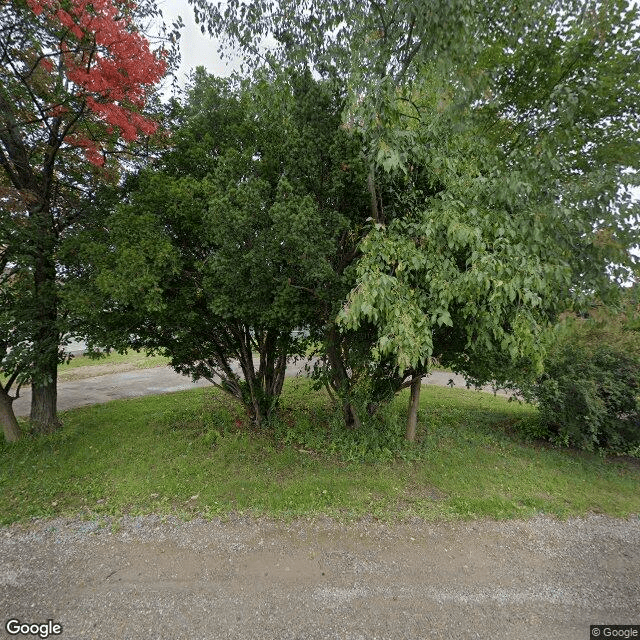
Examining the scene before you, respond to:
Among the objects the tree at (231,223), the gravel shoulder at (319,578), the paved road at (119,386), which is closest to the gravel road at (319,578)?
the gravel shoulder at (319,578)

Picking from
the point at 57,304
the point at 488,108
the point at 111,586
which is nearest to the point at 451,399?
the point at 488,108

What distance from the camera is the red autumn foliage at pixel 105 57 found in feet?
13.0

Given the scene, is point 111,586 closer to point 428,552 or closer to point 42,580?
point 42,580

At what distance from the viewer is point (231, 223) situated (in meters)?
3.49

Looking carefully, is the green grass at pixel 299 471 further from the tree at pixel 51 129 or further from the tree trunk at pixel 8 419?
the tree at pixel 51 129

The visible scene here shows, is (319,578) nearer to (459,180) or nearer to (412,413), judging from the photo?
(412,413)

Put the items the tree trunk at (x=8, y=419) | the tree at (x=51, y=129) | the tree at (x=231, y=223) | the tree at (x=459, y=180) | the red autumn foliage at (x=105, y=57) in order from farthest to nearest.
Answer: the tree trunk at (x=8, y=419)
the tree at (x=51, y=129)
the red autumn foliage at (x=105, y=57)
the tree at (x=231, y=223)
the tree at (x=459, y=180)

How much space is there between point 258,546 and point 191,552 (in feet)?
1.99

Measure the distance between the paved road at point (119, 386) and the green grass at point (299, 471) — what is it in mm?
1764

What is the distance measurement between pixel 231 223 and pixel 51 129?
132 inches

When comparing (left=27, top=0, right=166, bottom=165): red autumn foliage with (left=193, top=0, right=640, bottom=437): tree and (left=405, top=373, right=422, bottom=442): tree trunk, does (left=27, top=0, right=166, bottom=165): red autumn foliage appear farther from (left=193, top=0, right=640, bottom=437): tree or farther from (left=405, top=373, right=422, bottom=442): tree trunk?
(left=405, top=373, right=422, bottom=442): tree trunk

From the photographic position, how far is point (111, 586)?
111 inches

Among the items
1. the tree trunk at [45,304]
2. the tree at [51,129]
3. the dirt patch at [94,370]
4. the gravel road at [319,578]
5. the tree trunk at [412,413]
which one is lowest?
the gravel road at [319,578]

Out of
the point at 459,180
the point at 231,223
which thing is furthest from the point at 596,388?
the point at 231,223
